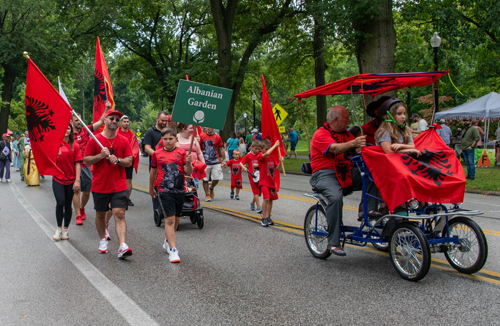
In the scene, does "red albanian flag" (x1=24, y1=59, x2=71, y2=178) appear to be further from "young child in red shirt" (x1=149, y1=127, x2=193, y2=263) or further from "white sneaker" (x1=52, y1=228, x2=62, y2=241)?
"white sneaker" (x1=52, y1=228, x2=62, y2=241)

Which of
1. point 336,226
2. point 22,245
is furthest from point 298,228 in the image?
point 22,245

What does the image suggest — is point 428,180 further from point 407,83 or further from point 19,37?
point 19,37

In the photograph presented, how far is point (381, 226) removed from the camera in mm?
5789

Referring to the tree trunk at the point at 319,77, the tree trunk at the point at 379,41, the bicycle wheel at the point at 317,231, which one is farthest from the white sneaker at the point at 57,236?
the tree trunk at the point at 319,77

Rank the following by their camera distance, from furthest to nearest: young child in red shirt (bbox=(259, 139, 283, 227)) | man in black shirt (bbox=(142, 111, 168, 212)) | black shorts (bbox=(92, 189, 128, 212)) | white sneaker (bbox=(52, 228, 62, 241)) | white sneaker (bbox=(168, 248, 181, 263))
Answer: man in black shirt (bbox=(142, 111, 168, 212)), young child in red shirt (bbox=(259, 139, 283, 227)), white sneaker (bbox=(52, 228, 62, 241)), black shorts (bbox=(92, 189, 128, 212)), white sneaker (bbox=(168, 248, 181, 263))

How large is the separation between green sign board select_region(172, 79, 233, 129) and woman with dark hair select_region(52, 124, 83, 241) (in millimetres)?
2465

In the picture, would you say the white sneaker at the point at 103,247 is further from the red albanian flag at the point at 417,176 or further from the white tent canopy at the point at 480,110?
the white tent canopy at the point at 480,110

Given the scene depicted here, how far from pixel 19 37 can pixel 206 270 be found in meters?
35.0

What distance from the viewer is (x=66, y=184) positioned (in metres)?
7.97

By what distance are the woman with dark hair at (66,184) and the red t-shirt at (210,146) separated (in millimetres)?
3936

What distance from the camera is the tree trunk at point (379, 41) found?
16.3 m

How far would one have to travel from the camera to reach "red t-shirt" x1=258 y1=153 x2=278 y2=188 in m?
8.93

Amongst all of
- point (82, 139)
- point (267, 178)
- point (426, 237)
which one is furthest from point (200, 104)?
point (82, 139)

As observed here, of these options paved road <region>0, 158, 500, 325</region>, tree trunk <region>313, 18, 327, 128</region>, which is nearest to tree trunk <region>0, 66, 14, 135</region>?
tree trunk <region>313, 18, 327, 128</region>
